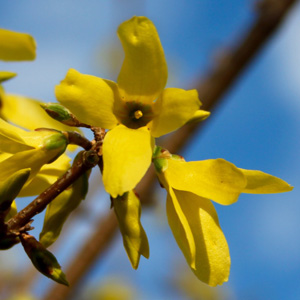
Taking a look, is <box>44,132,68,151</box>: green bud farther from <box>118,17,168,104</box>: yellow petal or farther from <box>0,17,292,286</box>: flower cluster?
<box>118,17,168,104</box>: yellow petal

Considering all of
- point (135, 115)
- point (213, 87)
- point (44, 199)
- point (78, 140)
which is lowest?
point (44, 199)

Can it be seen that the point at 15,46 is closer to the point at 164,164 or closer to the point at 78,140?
the point at 78,140

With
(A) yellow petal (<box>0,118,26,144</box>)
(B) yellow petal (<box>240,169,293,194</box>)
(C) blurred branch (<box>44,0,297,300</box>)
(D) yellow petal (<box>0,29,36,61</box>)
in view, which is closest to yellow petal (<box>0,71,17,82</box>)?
(D) yellow petal (<box>0,29,36,61</box>)

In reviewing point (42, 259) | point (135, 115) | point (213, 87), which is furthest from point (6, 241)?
point (213, 87)

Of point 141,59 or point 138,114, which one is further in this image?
point 138,114

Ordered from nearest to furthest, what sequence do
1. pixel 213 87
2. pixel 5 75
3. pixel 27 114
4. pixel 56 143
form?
pixel 5 75 < pixel 56 143 < pixel 27 114 < pixel 213 87

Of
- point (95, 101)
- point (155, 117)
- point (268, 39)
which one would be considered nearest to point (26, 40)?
point (95, 101)

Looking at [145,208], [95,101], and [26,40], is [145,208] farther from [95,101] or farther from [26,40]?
[26,40]
